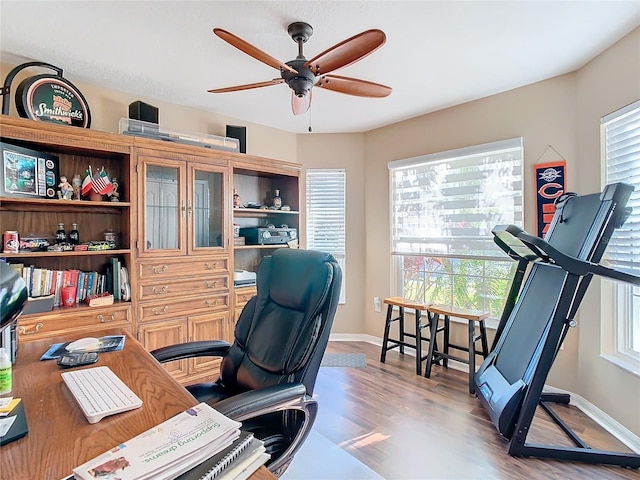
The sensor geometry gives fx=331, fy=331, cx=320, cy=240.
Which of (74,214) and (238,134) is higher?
(238,134)

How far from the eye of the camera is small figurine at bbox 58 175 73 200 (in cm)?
236

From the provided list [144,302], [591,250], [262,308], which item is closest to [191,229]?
[144,302]

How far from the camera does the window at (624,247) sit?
2.11 meters

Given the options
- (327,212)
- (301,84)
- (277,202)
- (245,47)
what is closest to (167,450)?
(245,47)

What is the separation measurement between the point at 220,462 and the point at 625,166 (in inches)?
112

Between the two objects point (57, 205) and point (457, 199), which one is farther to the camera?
point (457, 199)

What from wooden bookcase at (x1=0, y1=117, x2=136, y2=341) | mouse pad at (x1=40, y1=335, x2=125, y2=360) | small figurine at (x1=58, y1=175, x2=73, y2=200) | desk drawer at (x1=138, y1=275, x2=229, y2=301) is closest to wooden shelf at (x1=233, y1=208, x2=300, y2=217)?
desk drawer at (x1=138, y1=275, x2=229, y2=301)

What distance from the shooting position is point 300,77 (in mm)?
1819

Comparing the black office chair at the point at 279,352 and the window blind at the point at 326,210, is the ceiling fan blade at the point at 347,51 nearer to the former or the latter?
the black office chair at the point at 279,352

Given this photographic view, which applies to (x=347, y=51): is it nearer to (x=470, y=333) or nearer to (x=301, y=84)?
(x=301, y=84)

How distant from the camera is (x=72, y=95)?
242 centimetres

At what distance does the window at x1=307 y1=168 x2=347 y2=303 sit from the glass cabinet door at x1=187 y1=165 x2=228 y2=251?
1343mm

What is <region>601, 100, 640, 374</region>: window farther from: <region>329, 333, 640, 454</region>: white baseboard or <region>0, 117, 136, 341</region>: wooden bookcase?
<region>0, 117, 136, 341</region>: wooden bookcase

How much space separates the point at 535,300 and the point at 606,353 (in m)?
0.65
